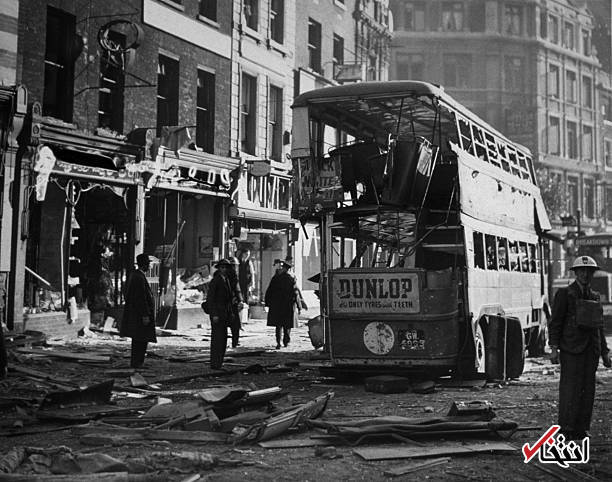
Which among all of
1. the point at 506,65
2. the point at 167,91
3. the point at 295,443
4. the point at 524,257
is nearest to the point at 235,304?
the point at 524,257

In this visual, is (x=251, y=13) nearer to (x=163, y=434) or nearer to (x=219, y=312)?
(x=219, y=312)

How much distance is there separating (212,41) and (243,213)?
5386 millimetres

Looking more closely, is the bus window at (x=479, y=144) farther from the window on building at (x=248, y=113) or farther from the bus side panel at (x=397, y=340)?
the window on building at (x=248, y=113)

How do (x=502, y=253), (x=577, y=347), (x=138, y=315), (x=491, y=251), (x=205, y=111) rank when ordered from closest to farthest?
(x=577, y=347), (x=138, y=315), (x=491, y=251), (x=502, y=253), (x=205, y=111)

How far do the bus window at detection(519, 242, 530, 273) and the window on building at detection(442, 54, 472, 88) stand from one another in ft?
147

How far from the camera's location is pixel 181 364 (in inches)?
603

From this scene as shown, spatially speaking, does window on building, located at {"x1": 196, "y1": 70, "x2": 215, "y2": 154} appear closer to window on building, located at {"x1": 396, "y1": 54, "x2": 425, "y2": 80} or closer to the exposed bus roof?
the exposed bus roof

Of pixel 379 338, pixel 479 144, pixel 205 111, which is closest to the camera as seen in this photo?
pixel 379 338

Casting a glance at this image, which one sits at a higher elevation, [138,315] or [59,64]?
[59,64]

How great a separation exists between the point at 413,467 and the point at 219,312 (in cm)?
767

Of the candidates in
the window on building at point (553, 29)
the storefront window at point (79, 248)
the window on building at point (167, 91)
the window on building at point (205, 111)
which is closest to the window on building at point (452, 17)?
the window on building at point (553, 29)

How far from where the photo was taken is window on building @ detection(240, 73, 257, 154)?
27.4 meters

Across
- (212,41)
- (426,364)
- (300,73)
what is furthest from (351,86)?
(300,73)

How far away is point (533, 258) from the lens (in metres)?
18.6
